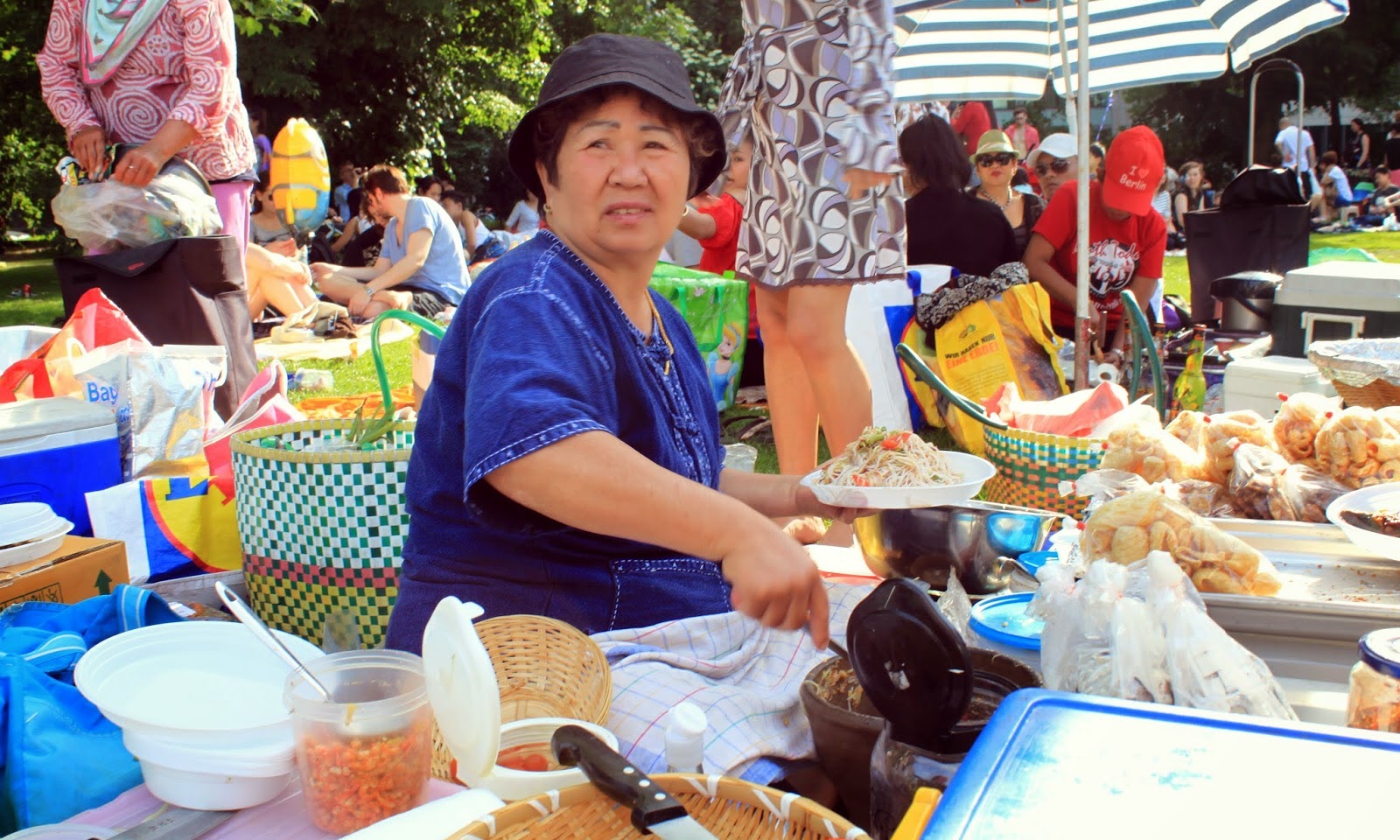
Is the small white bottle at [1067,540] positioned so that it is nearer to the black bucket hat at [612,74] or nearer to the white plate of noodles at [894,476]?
the white plate of noodles at [894,476]

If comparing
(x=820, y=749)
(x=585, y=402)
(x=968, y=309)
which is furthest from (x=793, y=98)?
(x=820, y=749)

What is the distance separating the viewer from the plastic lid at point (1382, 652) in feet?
3.47

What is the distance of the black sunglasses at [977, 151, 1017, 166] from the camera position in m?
7.22

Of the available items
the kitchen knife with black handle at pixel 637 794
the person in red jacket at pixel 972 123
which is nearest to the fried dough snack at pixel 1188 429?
the kitchen knife with black handle at pixel 637 794

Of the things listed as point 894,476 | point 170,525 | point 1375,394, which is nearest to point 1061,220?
point 1375,394

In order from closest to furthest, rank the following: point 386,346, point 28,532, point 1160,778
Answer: point 1160,778 < point 28,532 < point 386,346

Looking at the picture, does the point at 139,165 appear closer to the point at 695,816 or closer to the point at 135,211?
the point at 135,211

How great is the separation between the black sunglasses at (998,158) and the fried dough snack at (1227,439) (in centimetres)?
524

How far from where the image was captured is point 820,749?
4.87ft

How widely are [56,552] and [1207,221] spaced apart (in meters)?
6.55

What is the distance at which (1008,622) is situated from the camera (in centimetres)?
170

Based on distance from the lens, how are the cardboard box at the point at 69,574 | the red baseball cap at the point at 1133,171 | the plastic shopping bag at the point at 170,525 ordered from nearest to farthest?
the cardboard box at the point at 69,574 → the plastic shopping bag at the point at 170,525 → the red baseball cap at the point at 1133,171

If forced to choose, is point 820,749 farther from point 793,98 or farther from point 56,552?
point 793,98

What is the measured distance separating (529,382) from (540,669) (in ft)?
1.37
